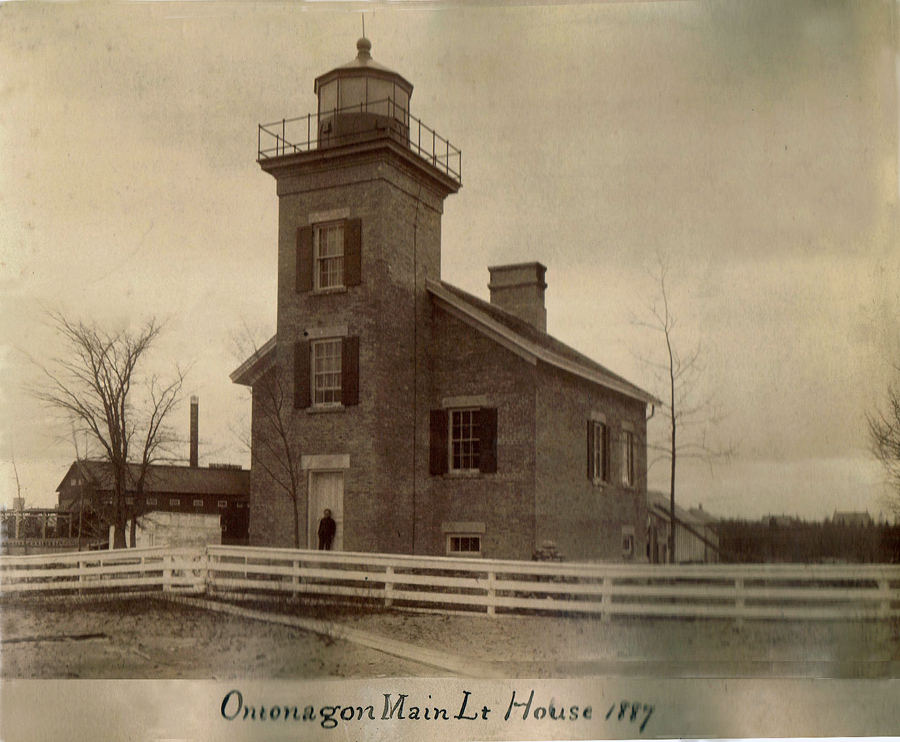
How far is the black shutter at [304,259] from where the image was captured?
25.8 feet

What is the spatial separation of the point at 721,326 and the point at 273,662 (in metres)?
4.88

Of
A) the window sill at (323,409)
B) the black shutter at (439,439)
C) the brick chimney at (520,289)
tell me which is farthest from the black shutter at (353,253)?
the black shutter at (439,439)

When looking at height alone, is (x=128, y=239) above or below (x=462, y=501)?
above

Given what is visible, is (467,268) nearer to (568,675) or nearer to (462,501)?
(462,501)

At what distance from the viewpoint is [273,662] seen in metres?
7.08

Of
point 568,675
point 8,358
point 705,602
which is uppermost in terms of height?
point 8,358

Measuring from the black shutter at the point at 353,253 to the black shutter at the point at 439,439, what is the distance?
5.12 feet

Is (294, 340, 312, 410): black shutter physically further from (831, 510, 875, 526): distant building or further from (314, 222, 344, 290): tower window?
(831, 510, 875, 526): distant building

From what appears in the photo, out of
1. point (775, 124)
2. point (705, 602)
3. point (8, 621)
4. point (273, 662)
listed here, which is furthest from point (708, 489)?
point (8, 621)

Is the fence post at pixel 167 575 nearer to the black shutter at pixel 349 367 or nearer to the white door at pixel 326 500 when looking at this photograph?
the white door at pixel 326 500

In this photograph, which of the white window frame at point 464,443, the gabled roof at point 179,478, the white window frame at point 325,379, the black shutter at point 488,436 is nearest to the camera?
the gabled roof at point 179,478

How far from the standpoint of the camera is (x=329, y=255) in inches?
320

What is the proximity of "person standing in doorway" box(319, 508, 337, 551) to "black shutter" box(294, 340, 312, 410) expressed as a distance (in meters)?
1.06

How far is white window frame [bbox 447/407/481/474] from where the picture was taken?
297 inches
